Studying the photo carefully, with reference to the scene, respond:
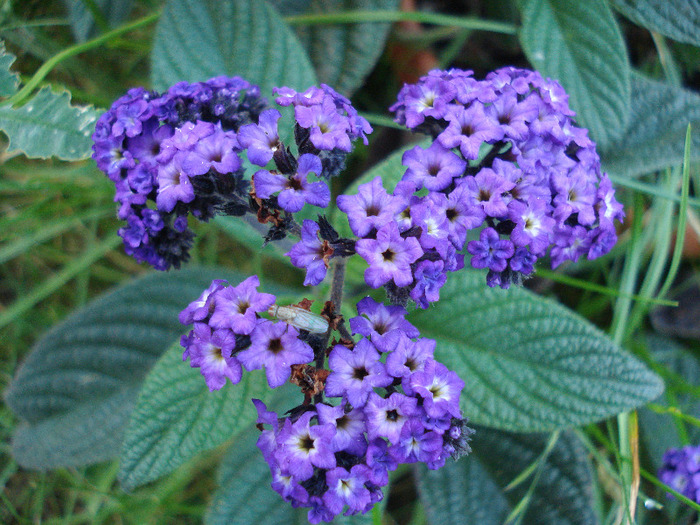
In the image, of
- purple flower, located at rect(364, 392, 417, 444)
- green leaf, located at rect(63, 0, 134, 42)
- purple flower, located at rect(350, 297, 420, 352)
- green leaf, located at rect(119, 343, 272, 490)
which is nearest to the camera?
purple flower, located at rect(364, 392, 417, 444)

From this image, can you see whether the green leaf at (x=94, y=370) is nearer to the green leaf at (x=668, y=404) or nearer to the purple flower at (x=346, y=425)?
the purple flower at (x=346, y=425)

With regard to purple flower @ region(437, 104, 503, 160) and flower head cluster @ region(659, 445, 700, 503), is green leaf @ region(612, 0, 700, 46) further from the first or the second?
flower head cluster @ region(659, 445, 700, 503)

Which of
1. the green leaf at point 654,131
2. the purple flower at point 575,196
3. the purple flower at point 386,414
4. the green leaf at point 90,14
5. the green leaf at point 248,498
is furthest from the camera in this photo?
the green leaf at point 90,14

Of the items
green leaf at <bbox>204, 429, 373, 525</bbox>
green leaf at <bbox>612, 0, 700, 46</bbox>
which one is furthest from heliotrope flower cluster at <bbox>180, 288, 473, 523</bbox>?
green leaf at <bbox>612, 0, 700, 46</bbox>

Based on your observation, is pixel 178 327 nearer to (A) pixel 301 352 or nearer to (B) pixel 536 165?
(A) pixel 301 352

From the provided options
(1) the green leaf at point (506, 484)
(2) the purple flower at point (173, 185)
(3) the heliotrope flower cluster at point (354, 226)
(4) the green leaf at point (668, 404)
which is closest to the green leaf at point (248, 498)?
(1) the green leaf at point (506, 484)

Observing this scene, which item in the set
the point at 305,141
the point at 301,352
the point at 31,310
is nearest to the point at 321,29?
the point at 305,141
